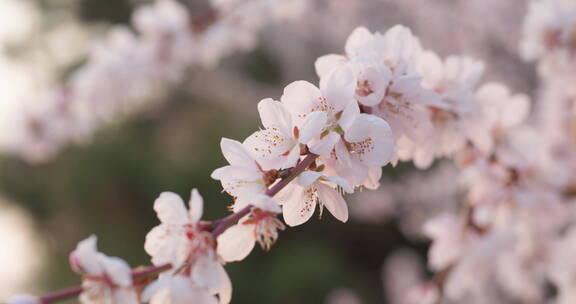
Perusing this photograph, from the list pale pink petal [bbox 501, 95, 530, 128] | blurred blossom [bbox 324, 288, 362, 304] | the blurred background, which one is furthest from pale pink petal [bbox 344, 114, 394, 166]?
blurred blossom [bbox 324, 288, 362, 304]

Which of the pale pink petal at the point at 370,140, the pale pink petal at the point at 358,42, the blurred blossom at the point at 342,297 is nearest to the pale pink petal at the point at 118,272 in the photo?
the pale pink petal at the point at 370,140

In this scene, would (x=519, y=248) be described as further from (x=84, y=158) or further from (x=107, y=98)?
(x=84, y=158)

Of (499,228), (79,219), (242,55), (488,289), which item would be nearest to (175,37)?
(499,228)

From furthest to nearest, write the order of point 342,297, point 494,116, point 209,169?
point 209,169 → point 342,297 → point 494,116

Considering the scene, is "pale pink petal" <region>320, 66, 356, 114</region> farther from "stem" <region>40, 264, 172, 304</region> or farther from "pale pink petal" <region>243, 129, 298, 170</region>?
"stem" <region>40, 264, 172, 304</region>

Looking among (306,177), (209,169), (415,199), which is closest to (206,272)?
(306,177)

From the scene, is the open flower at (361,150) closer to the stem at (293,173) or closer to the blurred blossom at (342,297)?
the stem at (293,173)

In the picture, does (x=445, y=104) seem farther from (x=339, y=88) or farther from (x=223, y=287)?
(x=223, y=287)
